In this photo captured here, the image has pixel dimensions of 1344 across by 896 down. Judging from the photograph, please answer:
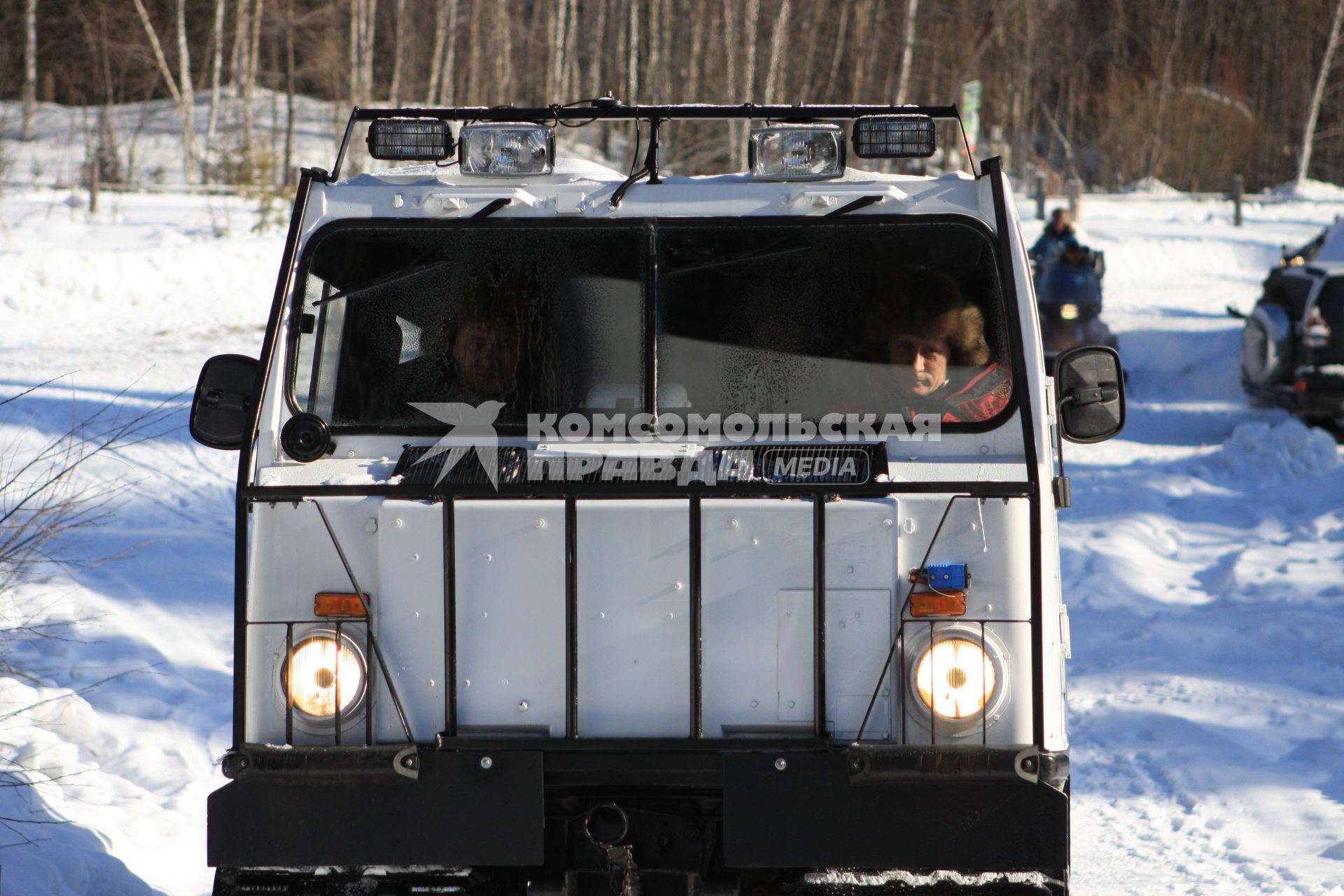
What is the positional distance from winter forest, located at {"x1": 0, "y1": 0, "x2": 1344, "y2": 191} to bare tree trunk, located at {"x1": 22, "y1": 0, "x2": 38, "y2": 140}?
0.37 ft

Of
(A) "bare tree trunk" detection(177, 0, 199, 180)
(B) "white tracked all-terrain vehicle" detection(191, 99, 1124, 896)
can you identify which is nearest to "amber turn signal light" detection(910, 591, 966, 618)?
(B) "white tracked all-terrain vehicle" detection(191, 99, 1124, 896)

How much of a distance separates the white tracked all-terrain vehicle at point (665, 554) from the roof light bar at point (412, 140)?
0.20 m

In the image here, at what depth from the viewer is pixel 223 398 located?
12.1ft

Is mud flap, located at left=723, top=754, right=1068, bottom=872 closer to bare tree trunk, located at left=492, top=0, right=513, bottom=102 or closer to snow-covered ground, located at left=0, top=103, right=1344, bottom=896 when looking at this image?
snow-covered ground, located at left=0, top=103, right=1344, bottom=896

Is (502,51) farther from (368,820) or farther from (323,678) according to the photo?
(368,820)

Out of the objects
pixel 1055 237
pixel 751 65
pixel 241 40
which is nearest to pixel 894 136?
pixel 1055 237

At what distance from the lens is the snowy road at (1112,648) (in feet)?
15.3

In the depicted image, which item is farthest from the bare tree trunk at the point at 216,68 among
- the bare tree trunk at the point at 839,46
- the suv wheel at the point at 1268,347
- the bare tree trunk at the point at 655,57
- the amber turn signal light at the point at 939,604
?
the amber turn signal light at the point at 939,604

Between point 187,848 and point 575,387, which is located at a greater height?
point 575,387

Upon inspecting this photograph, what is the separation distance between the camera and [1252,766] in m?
5.54

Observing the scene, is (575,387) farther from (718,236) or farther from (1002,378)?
(1002,378)

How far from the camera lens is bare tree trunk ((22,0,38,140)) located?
32906mm

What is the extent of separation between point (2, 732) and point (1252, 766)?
498 centimetres

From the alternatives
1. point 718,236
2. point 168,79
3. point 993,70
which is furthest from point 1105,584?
point 993,70
